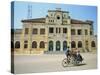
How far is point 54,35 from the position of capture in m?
3.06

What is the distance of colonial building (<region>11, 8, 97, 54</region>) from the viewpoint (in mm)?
2873

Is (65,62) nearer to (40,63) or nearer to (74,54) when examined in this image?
(74,54)

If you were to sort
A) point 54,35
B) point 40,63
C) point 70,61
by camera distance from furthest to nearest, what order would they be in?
point 70,61
point 54,35
point 40,63

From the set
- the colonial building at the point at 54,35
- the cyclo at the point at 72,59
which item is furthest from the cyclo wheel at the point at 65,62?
the colonial building at the point at 54,35

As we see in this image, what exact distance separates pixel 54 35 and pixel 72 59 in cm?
44

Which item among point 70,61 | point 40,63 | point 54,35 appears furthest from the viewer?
point 70,61

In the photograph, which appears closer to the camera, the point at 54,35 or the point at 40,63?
the point at 40,63

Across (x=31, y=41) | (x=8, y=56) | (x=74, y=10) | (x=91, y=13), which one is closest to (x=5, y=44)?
(x=8, y=56)

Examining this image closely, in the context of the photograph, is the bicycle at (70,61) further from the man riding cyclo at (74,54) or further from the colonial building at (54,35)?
the colonial building at (54,35)

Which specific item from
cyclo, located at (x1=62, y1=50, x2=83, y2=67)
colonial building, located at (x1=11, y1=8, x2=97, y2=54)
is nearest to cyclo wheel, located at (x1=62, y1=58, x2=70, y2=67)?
cyclo, located at (x1=62, y1=50, x2=83, y2=67)

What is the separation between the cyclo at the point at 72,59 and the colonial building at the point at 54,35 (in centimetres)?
8

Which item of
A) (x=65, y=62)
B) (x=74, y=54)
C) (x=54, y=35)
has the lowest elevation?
(x=65, y=62)

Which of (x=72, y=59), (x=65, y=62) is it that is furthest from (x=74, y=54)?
(x=65, y=62)

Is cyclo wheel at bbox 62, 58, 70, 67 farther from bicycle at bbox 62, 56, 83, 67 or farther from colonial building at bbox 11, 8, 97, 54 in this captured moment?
colonial building at bbox 11, 8, 97, 54
